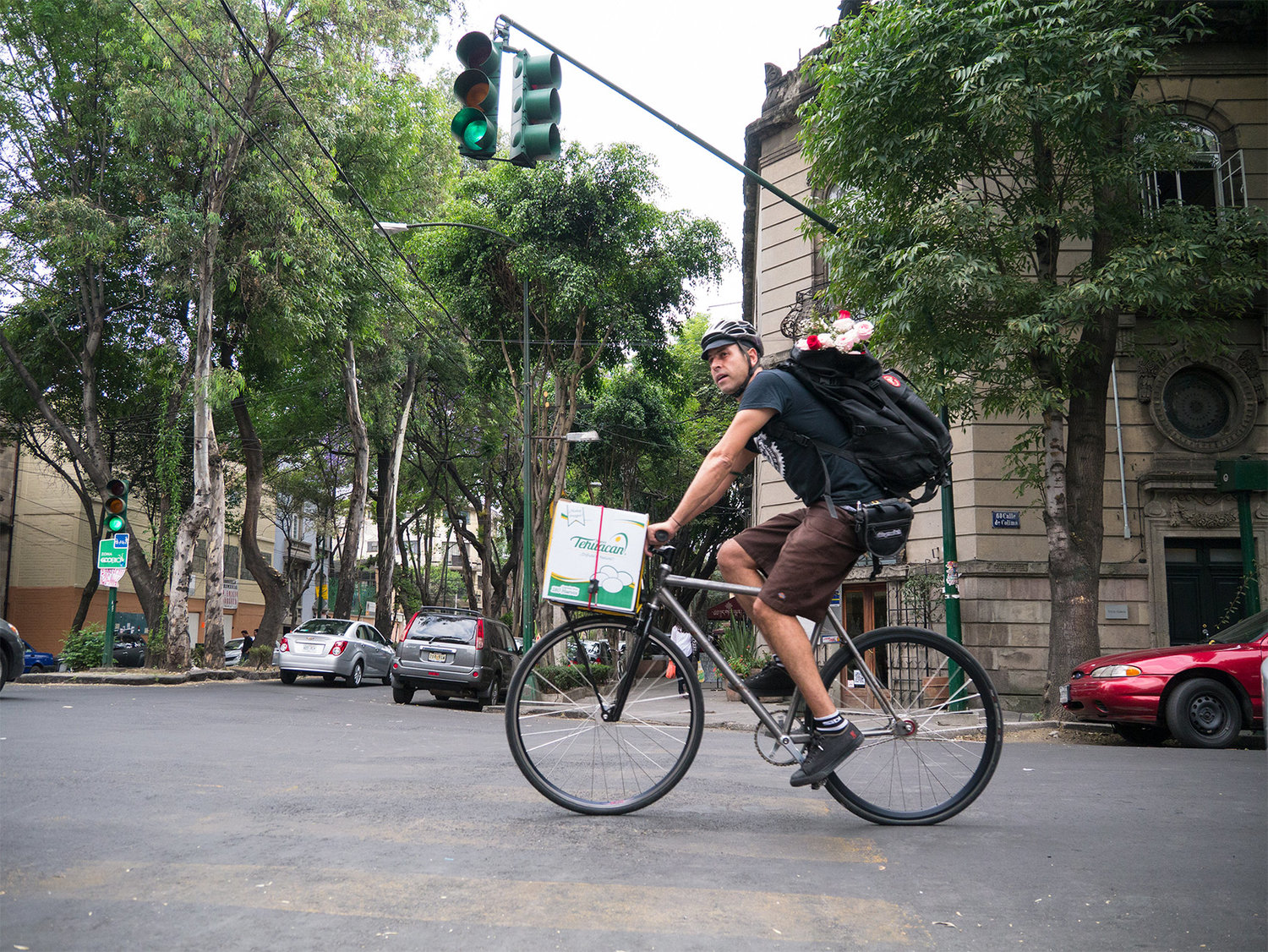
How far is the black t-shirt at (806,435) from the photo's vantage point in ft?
13.8

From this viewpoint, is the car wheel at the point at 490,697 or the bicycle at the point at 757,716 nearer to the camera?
the bicycle at the point at 757,716

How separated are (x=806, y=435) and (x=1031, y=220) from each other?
9763 mm

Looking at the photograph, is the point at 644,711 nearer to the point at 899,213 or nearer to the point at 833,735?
the point at 833,735

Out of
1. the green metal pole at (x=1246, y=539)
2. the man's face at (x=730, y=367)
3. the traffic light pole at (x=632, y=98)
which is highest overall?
the traffic light pole at (x=632, y=98)

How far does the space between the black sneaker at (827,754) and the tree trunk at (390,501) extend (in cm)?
2732

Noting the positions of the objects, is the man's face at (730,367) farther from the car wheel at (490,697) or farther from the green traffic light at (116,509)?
the green traffic light at (116,509)

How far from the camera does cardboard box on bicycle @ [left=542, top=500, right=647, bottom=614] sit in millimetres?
4406

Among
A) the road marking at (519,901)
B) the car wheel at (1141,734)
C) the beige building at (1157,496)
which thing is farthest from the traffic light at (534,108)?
the beige building at (1157,496)

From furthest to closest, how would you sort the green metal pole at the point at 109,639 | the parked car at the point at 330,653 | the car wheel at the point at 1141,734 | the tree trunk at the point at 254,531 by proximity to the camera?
the tree trunk at the point at 254,531, the parked car at the point at 330,653, the green metal pole at the point at 109,639, the car wheel at the point at 1141,734

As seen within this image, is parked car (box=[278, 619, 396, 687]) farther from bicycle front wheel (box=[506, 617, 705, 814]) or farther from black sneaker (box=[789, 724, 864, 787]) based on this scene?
black sneaker (box=[789, 724, 864, 787])

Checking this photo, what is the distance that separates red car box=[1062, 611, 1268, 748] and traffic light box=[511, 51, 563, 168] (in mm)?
7425

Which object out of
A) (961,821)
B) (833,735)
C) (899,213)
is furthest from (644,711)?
(899,213)

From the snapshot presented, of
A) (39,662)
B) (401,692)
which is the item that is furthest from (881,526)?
(39,662)

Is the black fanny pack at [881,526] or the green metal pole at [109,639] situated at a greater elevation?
the black fanny pack at [881,526]
